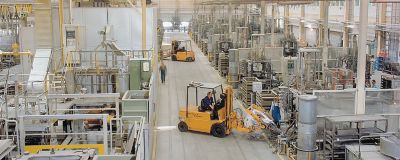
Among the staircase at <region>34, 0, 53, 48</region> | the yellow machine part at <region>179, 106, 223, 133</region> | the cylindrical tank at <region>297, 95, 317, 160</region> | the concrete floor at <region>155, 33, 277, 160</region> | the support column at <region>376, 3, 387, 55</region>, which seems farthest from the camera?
the support column at <region>376, 3, 387, 55</region>

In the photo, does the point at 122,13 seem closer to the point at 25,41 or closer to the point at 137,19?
the point at 137,19

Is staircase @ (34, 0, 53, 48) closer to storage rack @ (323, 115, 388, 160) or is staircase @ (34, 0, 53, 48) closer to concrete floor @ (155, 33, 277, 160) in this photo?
concrete floor @ (155, 33, 277, 160)

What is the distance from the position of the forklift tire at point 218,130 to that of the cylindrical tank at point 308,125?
4770 mm

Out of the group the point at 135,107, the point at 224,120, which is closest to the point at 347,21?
the point at 224,120

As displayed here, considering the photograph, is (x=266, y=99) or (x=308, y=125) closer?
(x=308, y=125)

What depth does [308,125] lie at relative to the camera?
1257 cm

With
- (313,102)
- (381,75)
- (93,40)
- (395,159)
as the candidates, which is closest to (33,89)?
(93,40)

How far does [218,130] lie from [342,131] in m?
5.63

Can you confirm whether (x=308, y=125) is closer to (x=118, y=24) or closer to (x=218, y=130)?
(x=218, y=130)

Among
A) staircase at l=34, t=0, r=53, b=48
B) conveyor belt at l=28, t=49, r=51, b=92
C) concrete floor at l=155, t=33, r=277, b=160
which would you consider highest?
staircase at l=34, t=0, r=53, b=48

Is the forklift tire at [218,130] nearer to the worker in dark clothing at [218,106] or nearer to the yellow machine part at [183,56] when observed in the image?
the worker in dark clothing at [218,106]

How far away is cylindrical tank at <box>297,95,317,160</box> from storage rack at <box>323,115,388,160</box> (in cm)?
36

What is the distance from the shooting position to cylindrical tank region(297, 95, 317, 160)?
12538 millimetres

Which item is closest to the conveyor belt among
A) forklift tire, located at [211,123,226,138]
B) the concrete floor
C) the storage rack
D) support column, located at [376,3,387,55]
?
the concrete floor
